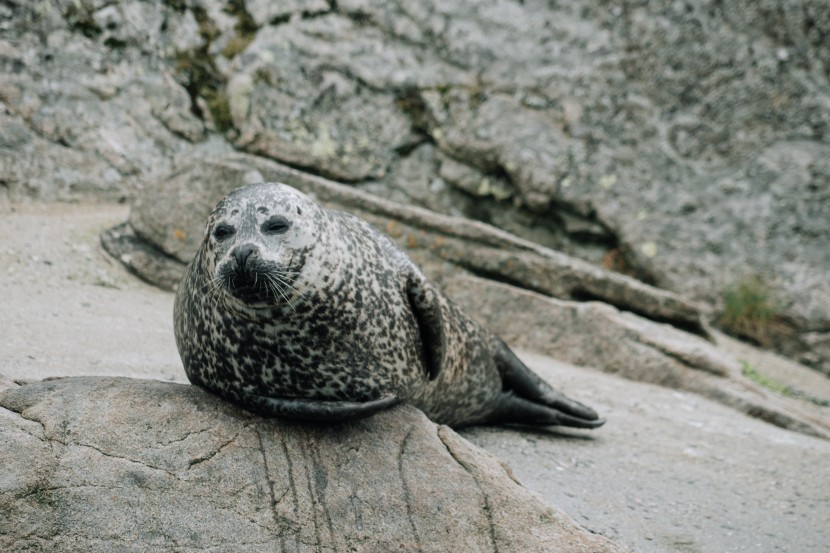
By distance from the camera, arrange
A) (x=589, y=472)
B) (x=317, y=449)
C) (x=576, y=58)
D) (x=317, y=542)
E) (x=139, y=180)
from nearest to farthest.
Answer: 1. (x=317, y=542)
2. (x=317, y=449)
3. (x=589, y=472)
4. (x=139, y=180)
5. (x=576, y=58)

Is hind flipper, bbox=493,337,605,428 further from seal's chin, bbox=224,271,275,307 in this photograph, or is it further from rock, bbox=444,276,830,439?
seal's chin, bbox=224,271,275,307

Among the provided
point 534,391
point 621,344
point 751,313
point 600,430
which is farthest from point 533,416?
point 751,313

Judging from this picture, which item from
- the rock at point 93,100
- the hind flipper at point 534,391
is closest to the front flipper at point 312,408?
the hind flipper at point 534,391

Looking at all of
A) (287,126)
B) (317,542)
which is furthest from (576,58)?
(317,542)

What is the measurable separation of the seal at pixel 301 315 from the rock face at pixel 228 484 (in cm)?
16

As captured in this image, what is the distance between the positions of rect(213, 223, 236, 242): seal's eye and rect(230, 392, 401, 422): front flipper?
0.59m

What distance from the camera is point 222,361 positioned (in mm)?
2834

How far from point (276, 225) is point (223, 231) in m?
0.20

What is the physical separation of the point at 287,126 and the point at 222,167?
5.62 ft

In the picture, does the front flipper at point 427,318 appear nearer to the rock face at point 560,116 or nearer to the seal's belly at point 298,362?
the seal's belly at point 298,362

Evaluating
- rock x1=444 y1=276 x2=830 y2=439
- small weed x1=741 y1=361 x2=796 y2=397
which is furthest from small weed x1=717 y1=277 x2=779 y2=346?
rock x1=444 y1=276 x2=830 y2=439

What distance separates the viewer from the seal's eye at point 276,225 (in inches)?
107

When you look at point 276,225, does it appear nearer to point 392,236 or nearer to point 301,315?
point 301,315

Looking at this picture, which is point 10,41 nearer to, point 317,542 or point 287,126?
point 287,126
